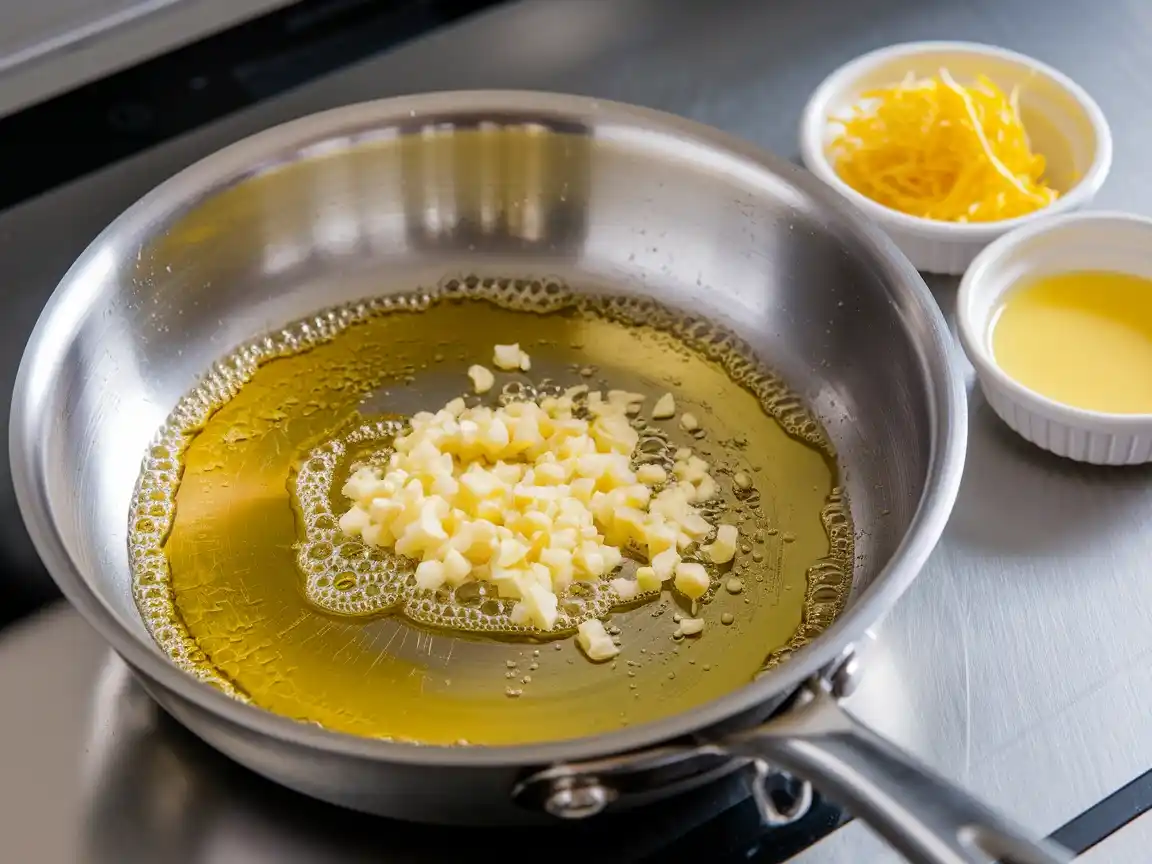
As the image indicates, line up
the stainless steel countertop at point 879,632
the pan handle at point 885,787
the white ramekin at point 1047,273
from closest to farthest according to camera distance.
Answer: the pan handle at point 885,787 < the stainless steel countertop at point 879,632 < the white ramekin at point 1047,273

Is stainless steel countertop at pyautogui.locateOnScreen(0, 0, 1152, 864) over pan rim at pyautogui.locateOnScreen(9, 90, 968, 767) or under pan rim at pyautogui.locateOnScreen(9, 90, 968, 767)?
under

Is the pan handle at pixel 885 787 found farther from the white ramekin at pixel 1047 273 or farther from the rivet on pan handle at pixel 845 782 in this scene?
the white ramekin at pixel 1047 273

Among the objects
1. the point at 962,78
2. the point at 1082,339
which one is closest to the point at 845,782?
the point at 1082,339

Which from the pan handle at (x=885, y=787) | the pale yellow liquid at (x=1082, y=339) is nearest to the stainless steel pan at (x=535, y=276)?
the pan handle at (x=885, y=787)

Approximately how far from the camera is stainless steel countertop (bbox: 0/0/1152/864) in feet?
2.09

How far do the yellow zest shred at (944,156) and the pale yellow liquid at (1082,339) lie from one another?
78mm

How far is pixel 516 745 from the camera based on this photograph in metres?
0.53

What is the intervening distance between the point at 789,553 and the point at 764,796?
0.17m

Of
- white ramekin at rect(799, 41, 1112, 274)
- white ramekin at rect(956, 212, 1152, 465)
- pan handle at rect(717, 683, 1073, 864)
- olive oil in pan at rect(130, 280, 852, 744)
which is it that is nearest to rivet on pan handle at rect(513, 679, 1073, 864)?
pan handle at rect(717, 683, 1073, 864)

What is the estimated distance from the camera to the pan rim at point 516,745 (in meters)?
0.52

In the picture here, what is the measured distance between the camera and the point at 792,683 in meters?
0.54

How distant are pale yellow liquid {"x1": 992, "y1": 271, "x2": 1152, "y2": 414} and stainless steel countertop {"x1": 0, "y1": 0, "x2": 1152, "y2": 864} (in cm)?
5

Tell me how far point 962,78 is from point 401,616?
0.61 metres

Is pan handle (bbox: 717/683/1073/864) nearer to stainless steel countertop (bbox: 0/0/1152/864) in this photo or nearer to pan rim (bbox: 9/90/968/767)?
pan rim (bbox: 9/90/968/767)
